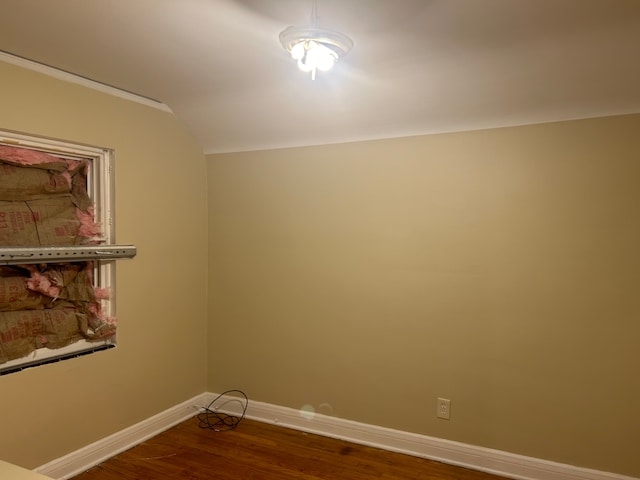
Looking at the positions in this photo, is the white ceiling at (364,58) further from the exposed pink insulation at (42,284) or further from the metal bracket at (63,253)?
the exposed pink insulation at (42,284)

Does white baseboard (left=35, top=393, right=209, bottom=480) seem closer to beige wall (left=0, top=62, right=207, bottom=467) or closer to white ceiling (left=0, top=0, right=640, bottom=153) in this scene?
beige wall (left=0, top=62, right=207, bottom=467)

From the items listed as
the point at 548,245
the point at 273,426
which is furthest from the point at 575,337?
the point at 273,426

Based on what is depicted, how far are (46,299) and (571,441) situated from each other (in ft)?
10.2

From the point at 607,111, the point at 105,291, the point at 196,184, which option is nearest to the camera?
the point at 607,111

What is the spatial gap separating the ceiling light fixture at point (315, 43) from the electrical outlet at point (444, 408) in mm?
2151

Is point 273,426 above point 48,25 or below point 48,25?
below

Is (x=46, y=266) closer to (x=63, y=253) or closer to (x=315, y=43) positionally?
(x=63, y=253)

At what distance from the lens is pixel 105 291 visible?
9.64 feet

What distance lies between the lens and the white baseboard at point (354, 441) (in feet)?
8.61

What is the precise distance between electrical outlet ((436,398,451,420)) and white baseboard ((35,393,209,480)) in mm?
1861

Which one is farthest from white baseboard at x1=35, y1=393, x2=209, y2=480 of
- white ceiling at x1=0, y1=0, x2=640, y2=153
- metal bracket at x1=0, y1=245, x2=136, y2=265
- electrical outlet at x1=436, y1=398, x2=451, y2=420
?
white ceiling at x1=0, y1=0, x2=640, y2=153

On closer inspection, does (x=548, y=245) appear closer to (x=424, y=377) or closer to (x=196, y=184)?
(x=424, y=377)

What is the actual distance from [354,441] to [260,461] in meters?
0.67

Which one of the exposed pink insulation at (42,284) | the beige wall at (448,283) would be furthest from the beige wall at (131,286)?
the exposed pink insulation at (42,284)
